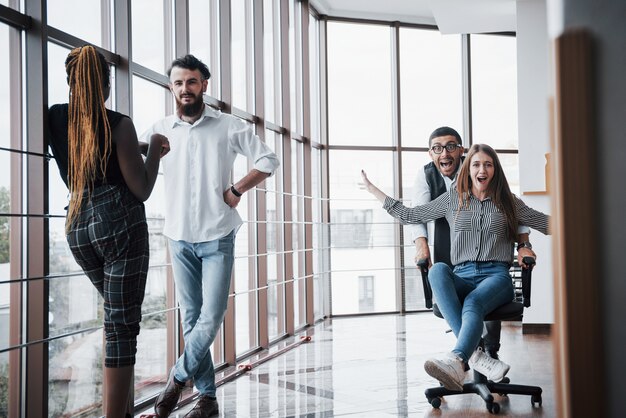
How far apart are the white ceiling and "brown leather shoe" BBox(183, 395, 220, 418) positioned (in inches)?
155

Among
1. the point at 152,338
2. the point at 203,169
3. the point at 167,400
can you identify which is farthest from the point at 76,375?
the point at 203,169

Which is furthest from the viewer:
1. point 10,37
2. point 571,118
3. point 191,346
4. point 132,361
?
point 191,346

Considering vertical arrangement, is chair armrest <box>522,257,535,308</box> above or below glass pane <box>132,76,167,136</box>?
below

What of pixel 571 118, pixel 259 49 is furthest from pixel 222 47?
pixel 571 118

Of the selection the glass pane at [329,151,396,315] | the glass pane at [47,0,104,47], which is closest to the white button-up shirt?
the glass pane at [47,0,104,47]

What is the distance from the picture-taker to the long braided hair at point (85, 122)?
6.31 ft

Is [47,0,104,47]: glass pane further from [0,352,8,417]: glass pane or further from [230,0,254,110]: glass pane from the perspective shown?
[230,0,254,110]: glass pane

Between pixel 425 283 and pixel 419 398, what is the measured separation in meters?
0.55

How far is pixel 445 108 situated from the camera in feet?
23.6

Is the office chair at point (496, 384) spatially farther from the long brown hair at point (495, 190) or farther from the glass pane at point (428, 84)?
the glass pane at point (428, 84)

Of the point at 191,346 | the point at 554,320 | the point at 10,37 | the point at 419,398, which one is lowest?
the point at 419,398

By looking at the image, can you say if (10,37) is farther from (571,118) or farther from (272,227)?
(272,227)

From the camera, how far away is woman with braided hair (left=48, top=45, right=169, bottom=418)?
1.93 meters

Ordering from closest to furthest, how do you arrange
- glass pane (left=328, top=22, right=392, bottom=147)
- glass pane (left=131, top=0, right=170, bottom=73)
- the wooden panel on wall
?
the wooden panel on wall
glass pane (left=131, top=0, right=170, bottom=73)
glass pane (left=328, top=22, right=392, bottom=147)
